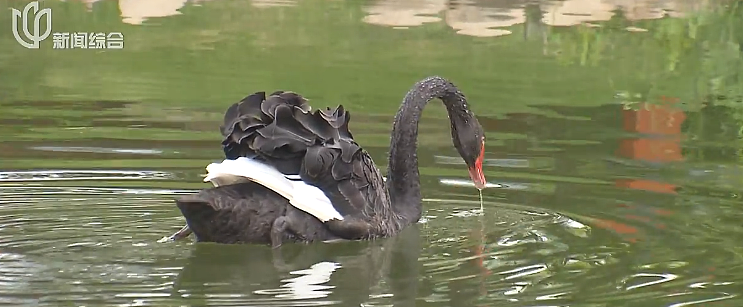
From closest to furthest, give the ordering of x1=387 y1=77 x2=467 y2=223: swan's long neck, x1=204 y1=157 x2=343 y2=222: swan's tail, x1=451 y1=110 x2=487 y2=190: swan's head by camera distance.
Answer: x1=204 y1=157 x2=343 y2=222: swan's tail → x1=387 y1=77 x2=467 y2=223: swan's long neck → x1=451 y1=110 x2=487 y2=190: swan's head

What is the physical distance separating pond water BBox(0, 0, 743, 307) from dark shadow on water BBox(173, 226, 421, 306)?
Answer: 1 centimetres

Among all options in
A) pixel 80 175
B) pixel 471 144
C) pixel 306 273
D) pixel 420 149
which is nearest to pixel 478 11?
pixel 420 149

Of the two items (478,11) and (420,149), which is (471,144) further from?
(478,11)

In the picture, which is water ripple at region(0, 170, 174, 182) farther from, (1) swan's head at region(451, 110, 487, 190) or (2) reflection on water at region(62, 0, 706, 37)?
(2) reflection on water at region(62, 0, 706, 37)

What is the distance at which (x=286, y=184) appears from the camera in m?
5.71

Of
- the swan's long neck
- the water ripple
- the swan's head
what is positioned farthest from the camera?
the water ripple

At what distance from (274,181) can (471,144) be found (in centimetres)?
127

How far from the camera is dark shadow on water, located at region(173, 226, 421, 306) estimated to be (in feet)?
16.7

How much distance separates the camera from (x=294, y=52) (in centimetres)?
1253

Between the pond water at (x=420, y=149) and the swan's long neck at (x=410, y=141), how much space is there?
0.57 feet

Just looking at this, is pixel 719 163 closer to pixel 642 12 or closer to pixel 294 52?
pixel 294 52

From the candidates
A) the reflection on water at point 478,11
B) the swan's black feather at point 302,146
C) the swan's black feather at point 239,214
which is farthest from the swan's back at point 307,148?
the reflection on water at point 478,11

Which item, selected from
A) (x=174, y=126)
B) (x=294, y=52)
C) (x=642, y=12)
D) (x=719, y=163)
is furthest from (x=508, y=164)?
(x=642, y=12)

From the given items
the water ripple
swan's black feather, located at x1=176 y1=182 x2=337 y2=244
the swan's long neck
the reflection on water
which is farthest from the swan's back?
the reflection on water
